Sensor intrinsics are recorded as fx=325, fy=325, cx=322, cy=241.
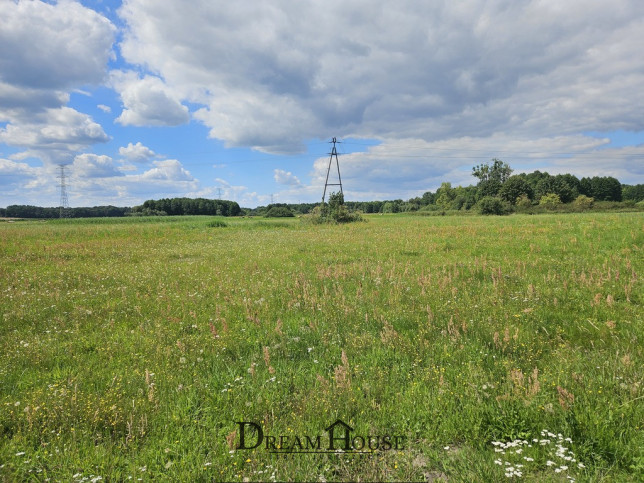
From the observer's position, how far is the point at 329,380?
4625mm

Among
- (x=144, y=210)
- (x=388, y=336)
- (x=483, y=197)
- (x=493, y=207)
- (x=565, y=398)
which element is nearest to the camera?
(x=565, y=398)

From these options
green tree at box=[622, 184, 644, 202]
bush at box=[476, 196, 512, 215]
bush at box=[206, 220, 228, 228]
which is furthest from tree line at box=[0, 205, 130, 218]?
green tree at box=[622, 184, 644, 202]

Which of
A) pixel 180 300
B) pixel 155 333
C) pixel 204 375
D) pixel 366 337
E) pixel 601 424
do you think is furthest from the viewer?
pixel 180 300

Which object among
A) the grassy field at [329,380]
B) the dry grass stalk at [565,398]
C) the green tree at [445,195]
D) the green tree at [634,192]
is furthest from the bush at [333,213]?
the green tree at [634,192]

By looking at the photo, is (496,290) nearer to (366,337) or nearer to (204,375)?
(366,337)

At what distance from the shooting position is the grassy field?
3215mm

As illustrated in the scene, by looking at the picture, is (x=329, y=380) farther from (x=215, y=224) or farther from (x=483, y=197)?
(x=483, y=197)

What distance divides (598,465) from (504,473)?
95cm

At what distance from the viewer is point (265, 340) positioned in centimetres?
608

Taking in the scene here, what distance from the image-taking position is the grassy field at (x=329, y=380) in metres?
3.21

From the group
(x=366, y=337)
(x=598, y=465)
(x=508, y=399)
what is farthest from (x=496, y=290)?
(x=598, y=465)

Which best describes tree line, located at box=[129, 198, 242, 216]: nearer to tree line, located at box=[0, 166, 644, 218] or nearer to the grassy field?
tree line, located at box=[0, 166, 644, 218]

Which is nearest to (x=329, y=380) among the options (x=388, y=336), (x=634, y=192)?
(x=388, y=336)

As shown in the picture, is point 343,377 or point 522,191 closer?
point 343,377
